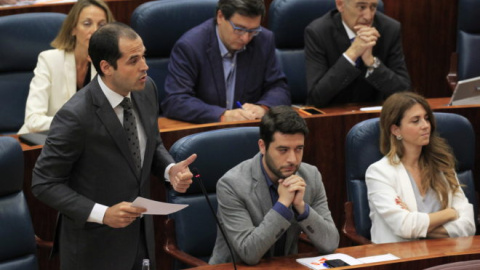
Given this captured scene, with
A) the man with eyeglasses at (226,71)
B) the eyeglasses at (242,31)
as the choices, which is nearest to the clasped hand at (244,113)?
the man with eyeglasses at (226,71)

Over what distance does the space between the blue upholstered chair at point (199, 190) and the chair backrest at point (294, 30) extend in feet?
2.30

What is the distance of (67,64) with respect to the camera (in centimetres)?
196

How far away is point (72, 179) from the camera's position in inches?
53.8

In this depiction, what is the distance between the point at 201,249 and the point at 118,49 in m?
0.47

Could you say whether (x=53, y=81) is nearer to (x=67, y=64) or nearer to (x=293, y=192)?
(x=67, y=64)

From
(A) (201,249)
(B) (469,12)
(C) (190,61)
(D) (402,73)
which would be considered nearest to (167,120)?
(C) (190,61)

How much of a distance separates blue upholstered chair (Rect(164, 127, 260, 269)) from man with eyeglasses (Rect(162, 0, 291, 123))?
0.30 meters

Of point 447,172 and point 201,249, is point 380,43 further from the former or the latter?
point 201,249

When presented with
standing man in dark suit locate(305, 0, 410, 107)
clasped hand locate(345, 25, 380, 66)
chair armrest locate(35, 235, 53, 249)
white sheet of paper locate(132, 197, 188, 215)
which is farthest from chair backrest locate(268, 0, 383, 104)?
white sheet of paper locate(132, 197, 188, 215)

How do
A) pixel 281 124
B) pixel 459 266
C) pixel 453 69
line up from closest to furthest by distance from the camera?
pixel 459 266 → pixel 281 124 → pixel 453 69

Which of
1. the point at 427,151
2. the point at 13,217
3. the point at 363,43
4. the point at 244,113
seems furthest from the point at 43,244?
the point at 363,43

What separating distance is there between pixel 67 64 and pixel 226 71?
1.22 ft

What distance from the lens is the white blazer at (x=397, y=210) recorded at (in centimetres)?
163

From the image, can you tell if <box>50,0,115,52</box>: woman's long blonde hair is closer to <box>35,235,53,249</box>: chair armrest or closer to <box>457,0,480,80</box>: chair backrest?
<box>35,235,53,249</box>: chair armrest
